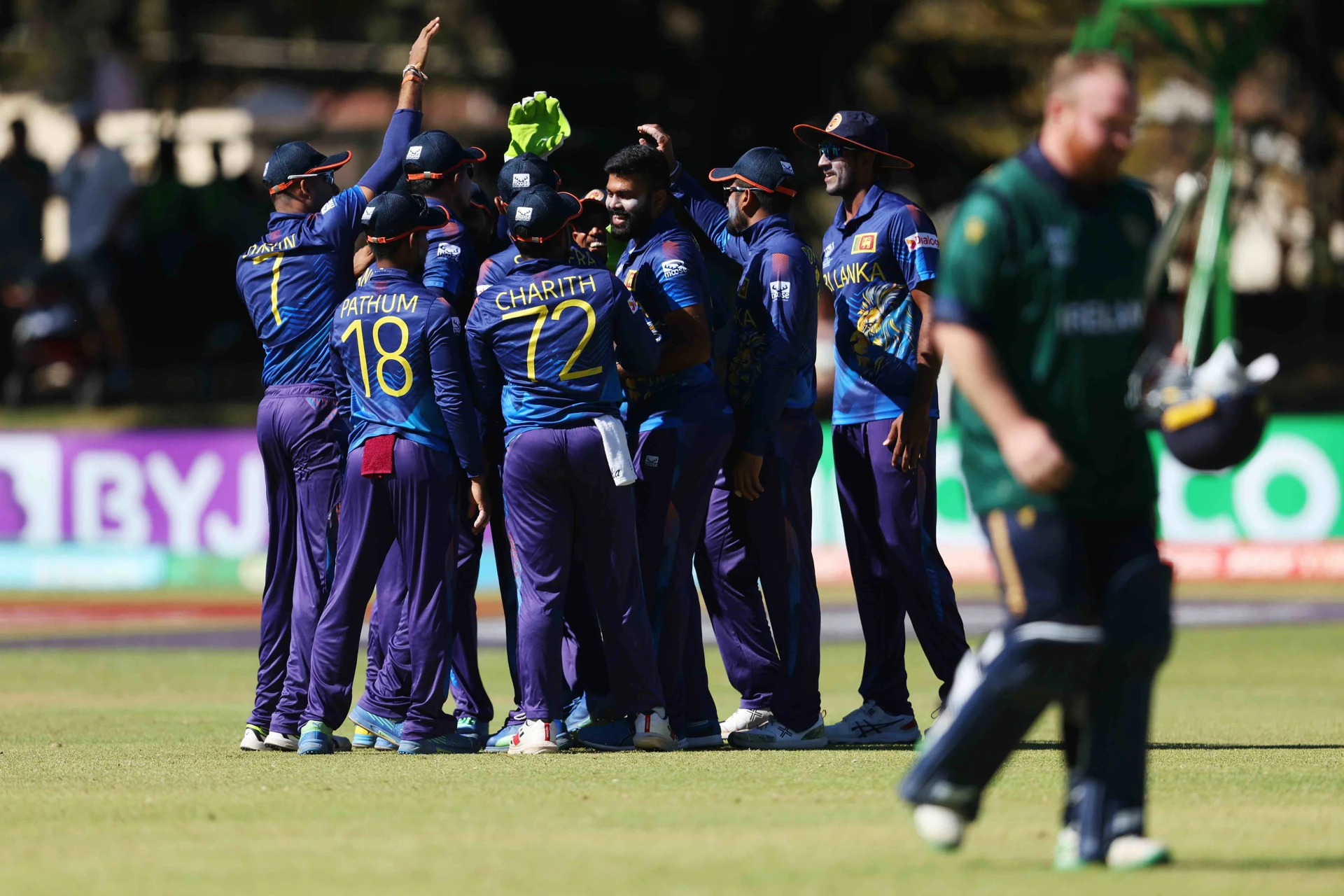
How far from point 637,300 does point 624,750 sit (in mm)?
1936

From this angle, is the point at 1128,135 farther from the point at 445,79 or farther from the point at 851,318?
the point at 445,79

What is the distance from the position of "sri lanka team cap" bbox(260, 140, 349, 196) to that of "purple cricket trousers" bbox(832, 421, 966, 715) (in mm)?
2651

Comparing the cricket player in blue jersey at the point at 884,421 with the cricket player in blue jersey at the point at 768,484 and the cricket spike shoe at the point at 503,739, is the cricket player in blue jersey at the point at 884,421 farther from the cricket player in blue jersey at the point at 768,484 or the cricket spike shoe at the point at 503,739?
the cricket spike shoe at the point at 503,739

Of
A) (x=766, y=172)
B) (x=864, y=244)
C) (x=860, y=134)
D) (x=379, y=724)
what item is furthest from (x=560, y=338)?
(x=379, y=724)

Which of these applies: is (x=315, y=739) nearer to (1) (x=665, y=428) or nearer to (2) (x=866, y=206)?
(1) (x=665, y=428)

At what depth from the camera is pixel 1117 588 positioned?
18.0 feet

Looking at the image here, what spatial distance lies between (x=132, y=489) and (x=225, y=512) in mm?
991

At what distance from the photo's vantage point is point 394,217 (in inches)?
338

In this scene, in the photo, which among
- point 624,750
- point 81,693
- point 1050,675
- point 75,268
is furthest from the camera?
point 75,268

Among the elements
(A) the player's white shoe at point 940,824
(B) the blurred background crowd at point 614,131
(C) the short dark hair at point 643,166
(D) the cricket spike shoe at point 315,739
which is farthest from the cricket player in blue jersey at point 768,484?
(B) the blurred background crowd at point 614,131

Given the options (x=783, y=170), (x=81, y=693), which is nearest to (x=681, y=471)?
(x=783, y=170)

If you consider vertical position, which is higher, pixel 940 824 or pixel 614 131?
pixel 614 131

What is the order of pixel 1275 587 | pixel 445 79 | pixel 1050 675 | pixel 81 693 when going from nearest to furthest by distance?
pixel 1050 675
pixel 81 693
pixel 1275 587
pixel 445 79

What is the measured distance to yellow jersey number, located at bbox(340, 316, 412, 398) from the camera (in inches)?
336
